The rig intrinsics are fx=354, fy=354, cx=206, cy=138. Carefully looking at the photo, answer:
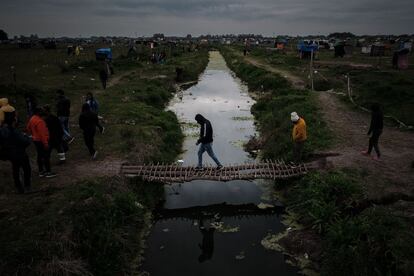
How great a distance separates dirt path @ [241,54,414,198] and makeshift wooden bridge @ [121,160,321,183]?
4.66 feet

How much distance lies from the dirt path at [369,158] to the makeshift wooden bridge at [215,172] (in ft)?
4.66

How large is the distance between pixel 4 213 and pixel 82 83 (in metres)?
24.6

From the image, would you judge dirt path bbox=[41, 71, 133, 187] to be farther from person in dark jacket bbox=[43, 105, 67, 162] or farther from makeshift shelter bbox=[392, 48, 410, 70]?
makeshift shelter bbox=[392, 48, 410, 70]

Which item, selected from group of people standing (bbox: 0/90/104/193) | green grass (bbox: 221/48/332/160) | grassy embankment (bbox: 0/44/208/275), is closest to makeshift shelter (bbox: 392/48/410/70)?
green grass (bbox: 221/48/332/160)

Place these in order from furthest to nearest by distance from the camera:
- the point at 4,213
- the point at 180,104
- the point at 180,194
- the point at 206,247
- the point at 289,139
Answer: the point at 180,104
the point at 289,139
the point at 180,194
the point at 206,247
the point at 4,213

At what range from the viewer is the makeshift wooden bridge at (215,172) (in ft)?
38.4

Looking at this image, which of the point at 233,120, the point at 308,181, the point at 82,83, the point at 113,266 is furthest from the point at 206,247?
the point at 82,83

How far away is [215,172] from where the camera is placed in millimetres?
12109

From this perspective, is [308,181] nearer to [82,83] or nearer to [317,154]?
[317,154]

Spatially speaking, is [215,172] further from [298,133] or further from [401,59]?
[401,59]

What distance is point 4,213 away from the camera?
8.81 metres

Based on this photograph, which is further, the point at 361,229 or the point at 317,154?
the point at 317,154

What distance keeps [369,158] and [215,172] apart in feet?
18.2

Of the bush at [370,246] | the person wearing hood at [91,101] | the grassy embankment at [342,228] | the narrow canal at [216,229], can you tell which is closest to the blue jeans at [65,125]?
the person wearing hood at [91,101]
